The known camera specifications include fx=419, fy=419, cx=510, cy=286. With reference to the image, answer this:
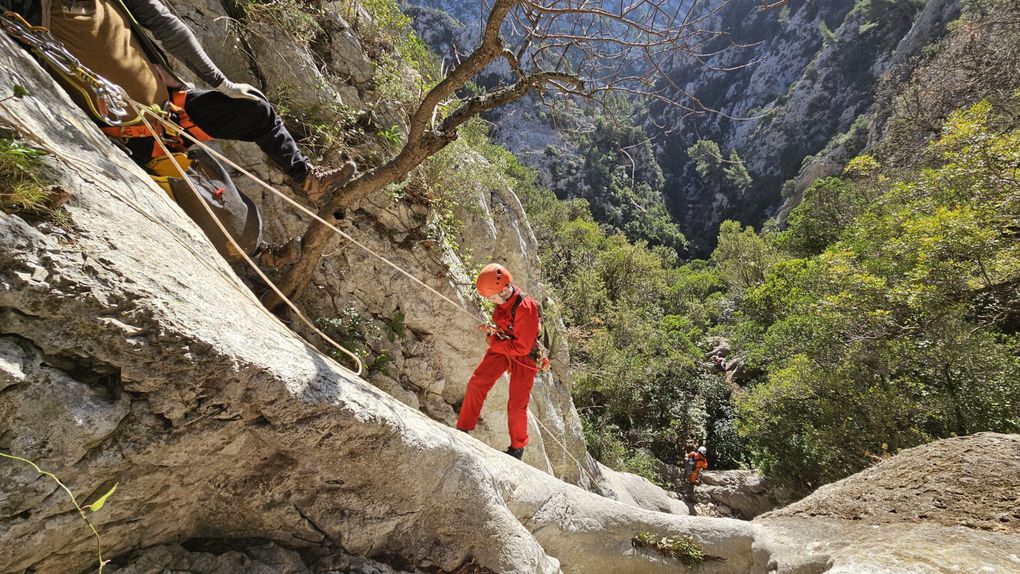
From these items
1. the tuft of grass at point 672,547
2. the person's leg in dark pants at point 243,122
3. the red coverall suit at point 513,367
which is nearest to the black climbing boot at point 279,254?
the person's leg in dark pants at point 243,122

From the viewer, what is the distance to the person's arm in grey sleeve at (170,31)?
10.2 feet

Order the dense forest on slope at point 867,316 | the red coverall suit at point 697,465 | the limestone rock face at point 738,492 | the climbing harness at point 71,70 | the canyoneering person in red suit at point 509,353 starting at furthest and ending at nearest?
the red coverall suit at point 697,465 < the limestone rock face at point 738,492 < the dense forest on slope at point 867,316 < the canyoneering person in red suit at point 509,353 < the climbing harness at point 71,70

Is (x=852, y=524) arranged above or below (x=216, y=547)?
above

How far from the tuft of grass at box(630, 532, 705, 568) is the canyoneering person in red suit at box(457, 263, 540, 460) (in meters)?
1.29

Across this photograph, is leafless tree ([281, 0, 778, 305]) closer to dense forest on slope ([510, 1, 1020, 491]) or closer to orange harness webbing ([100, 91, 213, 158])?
orange harness webbing ([100, 91, 213, 158])

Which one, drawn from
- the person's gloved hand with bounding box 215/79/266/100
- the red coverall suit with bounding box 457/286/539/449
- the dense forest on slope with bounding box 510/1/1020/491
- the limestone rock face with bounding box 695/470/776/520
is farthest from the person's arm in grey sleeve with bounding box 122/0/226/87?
the limestone rock face with bounding box 695/470/776/520

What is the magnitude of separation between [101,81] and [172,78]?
3.74 ft

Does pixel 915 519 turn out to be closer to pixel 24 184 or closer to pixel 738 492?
pixel 24 184

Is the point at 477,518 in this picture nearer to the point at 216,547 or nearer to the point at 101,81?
the point at 216,547

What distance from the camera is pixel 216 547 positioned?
1.77m

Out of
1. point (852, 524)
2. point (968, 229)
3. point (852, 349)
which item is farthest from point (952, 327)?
point (852, 524)

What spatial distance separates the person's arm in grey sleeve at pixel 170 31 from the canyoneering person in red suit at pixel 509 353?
2.86 m

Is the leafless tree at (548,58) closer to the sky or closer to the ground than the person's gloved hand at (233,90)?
closer to the sky

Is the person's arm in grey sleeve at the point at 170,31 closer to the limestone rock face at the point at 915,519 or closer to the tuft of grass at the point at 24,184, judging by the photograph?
the tuft of grass at the point at 24,184
